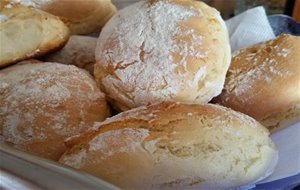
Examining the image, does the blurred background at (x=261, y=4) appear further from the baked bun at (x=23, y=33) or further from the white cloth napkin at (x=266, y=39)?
the baked bun at (x=23, y=33)

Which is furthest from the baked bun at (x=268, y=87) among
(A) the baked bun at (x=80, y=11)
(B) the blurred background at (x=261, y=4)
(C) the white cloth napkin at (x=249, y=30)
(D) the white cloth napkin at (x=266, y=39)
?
(B) the blurred background at (x=261, y=4)

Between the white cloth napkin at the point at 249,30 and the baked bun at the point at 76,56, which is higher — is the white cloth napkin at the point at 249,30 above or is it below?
below

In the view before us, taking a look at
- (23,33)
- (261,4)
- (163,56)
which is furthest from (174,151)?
(261,4)

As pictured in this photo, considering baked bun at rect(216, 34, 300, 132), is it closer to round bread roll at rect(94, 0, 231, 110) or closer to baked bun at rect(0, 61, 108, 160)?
round bread roll at rect(94, 0, 231, 110)

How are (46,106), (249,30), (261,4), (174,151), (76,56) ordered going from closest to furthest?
(174,151) < (46,106) < (76,56) < (249,30) < (261,4)

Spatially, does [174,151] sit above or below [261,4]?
above

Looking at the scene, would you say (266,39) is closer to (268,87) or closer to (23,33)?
(268,87)
